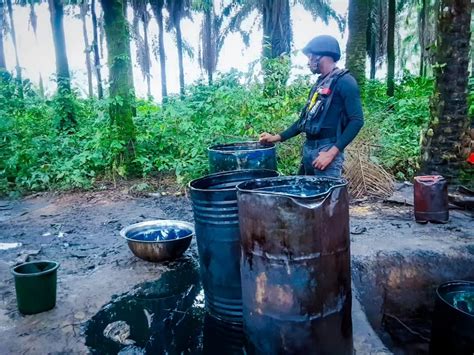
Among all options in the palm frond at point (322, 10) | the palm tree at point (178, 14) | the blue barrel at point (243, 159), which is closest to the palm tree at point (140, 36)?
the palm tree at point (178, 14)

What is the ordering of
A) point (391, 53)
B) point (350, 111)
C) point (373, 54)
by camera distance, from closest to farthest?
point (350, 111), point (391, 53), point (373, 54)

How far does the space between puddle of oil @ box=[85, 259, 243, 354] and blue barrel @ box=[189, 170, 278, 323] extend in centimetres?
16

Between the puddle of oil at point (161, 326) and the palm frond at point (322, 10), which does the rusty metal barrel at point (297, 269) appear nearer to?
the puddle of oil at point (161, 326)

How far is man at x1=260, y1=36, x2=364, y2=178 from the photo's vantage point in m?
3.32

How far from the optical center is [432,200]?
14.8 ft

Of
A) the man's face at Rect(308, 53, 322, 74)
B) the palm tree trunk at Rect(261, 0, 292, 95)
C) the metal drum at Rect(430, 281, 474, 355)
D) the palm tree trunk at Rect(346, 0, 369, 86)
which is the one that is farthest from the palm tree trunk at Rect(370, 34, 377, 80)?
the metal drum at Rect(430, 281, 474, 355)

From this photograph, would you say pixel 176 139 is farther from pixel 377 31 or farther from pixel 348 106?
pixel 377 31

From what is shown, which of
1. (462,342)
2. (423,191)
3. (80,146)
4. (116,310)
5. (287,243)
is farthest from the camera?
(80,146)

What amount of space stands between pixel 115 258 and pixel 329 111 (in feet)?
8.65

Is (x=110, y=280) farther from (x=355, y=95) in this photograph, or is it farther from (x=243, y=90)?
(x=243, y=90)

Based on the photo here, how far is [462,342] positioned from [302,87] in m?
5.15

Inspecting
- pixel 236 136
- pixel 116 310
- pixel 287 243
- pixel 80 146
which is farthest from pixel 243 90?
pixel 287 243

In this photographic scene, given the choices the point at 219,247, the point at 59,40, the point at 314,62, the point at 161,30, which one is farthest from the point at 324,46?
the point at 161,30

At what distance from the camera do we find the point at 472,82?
1029cm
